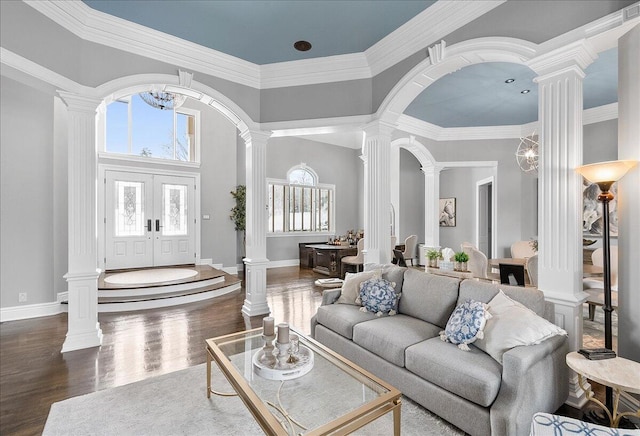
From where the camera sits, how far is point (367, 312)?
312 centimetres

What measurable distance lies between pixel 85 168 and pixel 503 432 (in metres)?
4.39

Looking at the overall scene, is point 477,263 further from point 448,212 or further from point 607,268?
point 448,212

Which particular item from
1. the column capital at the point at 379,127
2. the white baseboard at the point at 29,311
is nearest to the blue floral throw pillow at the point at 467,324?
the column capital at the point at 379,127

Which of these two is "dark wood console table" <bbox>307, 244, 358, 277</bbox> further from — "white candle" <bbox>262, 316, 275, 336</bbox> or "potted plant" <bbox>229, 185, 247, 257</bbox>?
"white candle" <bbox>262, 316, 275, 336</bbox>

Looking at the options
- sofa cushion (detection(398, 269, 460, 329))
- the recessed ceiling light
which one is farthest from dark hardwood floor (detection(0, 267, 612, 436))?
the recessed ceiling light

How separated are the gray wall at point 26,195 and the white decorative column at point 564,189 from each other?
6.28 meters

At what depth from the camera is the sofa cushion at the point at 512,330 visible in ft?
6.68

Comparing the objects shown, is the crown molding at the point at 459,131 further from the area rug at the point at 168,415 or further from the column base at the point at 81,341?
the column base at the point at 81,341

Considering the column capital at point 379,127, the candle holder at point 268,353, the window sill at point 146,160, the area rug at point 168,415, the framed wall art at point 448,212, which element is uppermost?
the window sill at point 146,160

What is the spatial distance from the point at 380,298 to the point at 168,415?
198 centimetres

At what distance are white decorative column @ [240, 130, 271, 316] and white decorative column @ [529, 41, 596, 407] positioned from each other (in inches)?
135

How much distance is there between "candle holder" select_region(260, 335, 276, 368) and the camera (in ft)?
6.84

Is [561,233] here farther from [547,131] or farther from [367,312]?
[367,312]

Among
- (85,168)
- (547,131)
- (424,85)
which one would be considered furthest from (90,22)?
(547,131)
